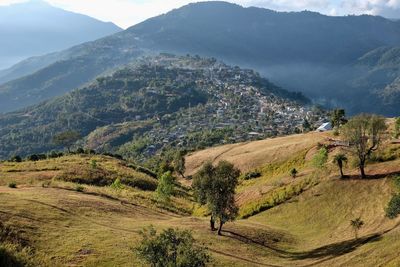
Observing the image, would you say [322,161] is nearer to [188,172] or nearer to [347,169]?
[347,169]

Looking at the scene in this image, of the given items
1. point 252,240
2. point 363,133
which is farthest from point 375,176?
point 252,240

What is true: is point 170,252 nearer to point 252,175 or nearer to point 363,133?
point 363,133

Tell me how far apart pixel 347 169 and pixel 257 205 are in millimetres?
20128

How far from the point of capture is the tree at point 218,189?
68562 millimetres

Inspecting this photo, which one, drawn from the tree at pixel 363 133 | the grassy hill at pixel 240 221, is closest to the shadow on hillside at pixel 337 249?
the grassy hill at pixel 240 221

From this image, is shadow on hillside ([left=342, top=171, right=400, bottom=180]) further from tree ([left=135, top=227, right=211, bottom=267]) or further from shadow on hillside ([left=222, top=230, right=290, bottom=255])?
tree ([left=135, top=227, right=211, bottom=267])

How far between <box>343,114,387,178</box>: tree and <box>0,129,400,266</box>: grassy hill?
400 cm

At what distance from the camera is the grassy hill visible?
53688 mm

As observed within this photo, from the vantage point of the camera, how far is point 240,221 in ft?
277

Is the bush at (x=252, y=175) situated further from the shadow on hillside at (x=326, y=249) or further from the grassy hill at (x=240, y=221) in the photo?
the shadow on hillside at (x=326, y=249)

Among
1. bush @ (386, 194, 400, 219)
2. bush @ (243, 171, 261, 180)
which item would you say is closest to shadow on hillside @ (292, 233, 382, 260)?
bush @ (386, 194, 400, 219)

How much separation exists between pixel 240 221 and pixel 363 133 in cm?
2982

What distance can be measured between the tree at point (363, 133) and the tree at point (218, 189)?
1189 inches

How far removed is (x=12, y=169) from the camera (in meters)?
111
